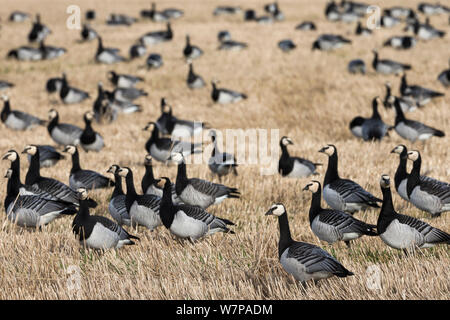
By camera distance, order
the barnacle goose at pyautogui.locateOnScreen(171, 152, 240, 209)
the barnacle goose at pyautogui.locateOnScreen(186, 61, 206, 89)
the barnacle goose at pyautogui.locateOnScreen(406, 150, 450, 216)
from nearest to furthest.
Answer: the barnacle goose at pyautogui.locateOnScreen(406, 150, 450, 216), the barnacle goose at pyautogui.locateOnScreen(171, 152, 240, 209), the barnacle goose at pyautogui.locateOnScreen(186, 61, 206, 89)

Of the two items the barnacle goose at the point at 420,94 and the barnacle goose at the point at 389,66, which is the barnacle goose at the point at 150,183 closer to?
the barnacle goose at the point at 420,94

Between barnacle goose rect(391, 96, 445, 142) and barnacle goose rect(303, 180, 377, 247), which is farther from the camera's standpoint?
barnacle goose rect(391, 96, 445, 142)

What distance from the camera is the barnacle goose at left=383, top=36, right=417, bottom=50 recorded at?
27969 mm

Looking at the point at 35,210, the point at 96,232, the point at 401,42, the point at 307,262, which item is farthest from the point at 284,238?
the point at 401,42

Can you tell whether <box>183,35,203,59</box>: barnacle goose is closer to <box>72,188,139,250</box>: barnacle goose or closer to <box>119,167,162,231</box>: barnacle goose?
<box>119,167,162,231</box>: barnacle goose

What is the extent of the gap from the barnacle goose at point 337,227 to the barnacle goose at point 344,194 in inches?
57.3

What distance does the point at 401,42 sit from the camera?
28.6 metres

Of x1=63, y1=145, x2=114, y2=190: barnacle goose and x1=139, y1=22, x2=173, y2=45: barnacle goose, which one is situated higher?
x1=63, y1=145, x2=114, y2=190: barnacle goose

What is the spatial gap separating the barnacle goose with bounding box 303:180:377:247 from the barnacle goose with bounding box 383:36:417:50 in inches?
896

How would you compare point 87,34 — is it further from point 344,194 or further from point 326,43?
point 344,194

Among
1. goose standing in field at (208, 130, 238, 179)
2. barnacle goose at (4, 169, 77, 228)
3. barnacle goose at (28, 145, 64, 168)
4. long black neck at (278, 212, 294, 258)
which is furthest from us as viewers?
barnacle goose at (28, 145, 64, 168)

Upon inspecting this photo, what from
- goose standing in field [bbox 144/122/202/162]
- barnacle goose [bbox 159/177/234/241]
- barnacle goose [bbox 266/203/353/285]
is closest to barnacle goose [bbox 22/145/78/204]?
barnacle goose [bbox 159/177/234/241]

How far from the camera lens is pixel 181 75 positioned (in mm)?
24719
